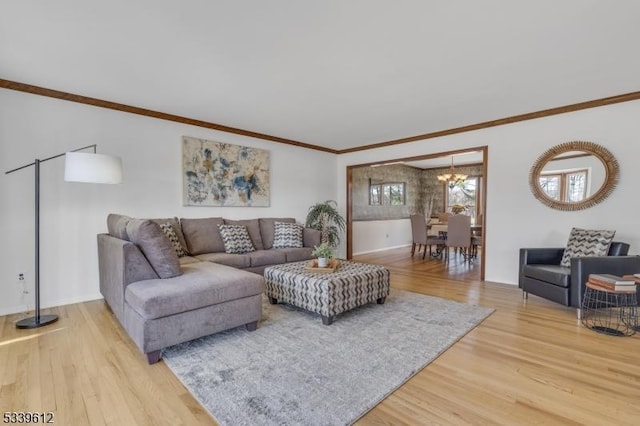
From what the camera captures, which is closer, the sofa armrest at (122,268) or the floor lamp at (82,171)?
Result: the sofa armrest at (122,268)

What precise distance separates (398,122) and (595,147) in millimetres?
2383

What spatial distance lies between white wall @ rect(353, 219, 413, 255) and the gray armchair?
12.8 feet

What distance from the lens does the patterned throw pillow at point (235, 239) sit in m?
4.24

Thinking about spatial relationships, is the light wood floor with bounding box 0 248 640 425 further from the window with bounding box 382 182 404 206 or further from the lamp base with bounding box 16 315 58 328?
the window with bounding box 382 182 404 206

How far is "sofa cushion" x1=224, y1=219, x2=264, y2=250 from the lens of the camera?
4.68 meters

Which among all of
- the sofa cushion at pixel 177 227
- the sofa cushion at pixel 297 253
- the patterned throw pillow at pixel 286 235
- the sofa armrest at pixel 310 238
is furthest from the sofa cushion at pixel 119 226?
the sofa armrest at pixel 310 238

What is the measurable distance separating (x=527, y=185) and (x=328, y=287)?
330 centimetres

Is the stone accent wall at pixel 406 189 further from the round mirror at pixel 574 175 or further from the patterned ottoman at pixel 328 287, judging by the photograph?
the patterned ottoman at pixel 328 287

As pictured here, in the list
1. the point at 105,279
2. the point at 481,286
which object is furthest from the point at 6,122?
the point at 481,286

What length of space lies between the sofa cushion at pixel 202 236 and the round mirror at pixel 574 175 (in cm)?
442

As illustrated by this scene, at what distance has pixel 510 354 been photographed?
87.8 inches

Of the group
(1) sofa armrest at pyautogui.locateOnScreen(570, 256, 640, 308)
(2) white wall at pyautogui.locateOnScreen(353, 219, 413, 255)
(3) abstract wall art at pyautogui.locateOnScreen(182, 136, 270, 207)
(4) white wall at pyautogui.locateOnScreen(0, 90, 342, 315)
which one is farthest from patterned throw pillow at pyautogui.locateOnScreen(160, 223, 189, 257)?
(1) sofa armrest at pyautogui.locateOnScreen(570, 256, 640, 308)

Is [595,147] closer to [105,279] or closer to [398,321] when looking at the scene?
[398,321]

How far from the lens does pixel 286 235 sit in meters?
4.87
